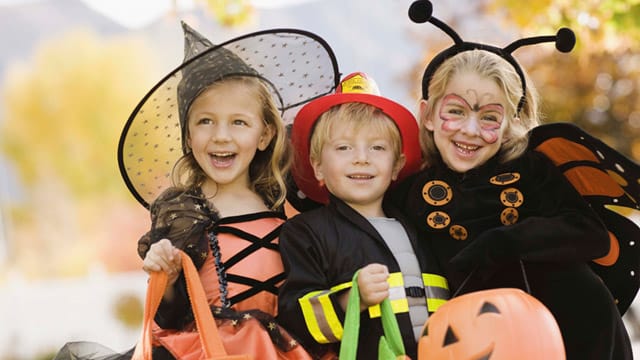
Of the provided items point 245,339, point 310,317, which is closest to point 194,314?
point 245,339

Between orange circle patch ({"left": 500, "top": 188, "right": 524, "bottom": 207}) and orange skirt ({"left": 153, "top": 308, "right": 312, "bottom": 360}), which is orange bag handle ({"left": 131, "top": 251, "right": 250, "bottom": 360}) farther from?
orange circle patch ({"left": 500, "top": 188, "right": 524, "bottom": 207})

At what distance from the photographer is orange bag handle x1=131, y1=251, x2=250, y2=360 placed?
2744 mm

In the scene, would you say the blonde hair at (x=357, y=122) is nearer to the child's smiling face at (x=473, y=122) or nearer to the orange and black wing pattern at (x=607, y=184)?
the child's smiling face at (x=473, y=122)

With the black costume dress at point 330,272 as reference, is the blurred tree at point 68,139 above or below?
above

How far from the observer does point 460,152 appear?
3139 millimetres

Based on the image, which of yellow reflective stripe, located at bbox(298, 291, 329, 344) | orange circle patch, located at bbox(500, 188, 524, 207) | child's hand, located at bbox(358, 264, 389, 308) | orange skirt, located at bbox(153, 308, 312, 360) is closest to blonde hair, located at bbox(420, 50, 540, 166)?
orange circle patch, located at bbox(500, 188, 524, 207)

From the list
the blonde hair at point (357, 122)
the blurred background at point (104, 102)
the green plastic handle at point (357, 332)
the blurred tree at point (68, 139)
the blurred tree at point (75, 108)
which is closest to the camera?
the green plastic handle at point (357, 332)

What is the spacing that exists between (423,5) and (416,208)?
2.45 ft

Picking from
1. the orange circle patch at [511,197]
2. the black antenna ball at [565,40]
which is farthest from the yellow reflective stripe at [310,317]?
the black antenna ball at [565,40]

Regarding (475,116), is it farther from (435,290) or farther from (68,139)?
(68,139)

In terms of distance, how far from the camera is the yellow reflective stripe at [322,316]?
2.87m

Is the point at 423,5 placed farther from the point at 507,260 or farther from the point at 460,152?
the point at 507,260

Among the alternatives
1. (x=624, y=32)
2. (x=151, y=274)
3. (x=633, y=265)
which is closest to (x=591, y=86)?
(x=624, y=32)

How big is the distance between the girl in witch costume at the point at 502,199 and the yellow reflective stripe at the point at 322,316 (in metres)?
0.44
